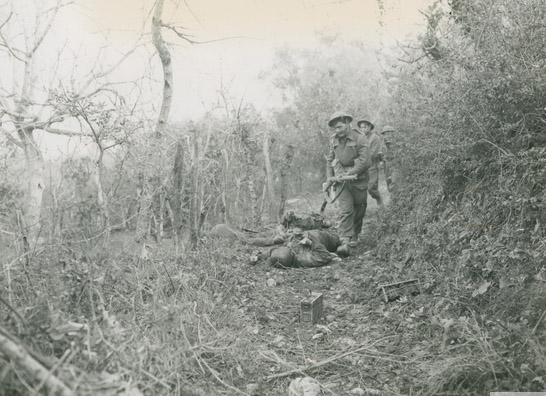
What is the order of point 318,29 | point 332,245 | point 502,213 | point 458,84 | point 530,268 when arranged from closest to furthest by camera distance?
point 530,268 < point 502,213 < point 458,84 < point 332,245 < point 318,29

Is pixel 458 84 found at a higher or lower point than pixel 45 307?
higher

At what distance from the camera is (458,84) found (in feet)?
18.8

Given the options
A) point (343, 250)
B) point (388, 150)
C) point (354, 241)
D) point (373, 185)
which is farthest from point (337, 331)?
point (388, 150)

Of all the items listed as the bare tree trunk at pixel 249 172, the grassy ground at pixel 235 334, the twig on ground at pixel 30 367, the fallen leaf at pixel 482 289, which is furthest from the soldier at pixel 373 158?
the twig on ground at pixel 30 367

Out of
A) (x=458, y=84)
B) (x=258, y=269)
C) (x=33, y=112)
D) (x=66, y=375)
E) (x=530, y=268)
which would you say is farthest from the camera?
(x=33, y=112)

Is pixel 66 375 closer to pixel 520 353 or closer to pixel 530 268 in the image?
pixel 520 353

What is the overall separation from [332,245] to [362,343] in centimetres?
377

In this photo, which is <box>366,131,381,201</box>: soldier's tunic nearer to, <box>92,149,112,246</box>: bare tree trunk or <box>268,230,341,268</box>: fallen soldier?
<box>268,230,341,268</box>: fallen soldier

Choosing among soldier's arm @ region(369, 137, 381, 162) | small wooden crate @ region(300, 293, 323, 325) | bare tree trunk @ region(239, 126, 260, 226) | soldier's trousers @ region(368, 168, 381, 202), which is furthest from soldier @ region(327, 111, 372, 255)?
small wooden crate @ region(300, 293, 323, 325)

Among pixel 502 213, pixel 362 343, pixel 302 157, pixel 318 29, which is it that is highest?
pixel 318 29

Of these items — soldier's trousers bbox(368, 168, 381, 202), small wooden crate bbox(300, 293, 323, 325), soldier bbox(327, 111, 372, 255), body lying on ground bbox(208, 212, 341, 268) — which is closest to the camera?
small wooden crate bbox(300, 293, 323, 325)

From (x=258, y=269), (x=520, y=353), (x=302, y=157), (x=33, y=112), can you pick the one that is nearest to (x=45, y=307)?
(x=520, y=353)

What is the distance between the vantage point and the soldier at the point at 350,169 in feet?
27.2

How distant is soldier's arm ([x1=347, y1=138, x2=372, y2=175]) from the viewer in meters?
8.24
